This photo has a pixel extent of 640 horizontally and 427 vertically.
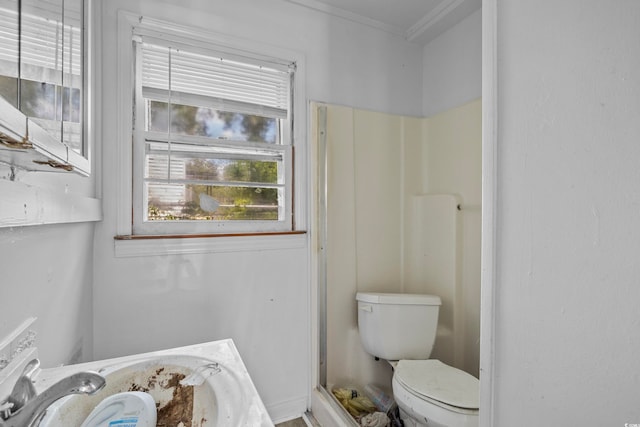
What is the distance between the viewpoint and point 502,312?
32.5 inches

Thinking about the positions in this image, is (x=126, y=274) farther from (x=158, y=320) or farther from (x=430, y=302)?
(x=430, y=302)

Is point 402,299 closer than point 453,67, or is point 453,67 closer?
point 402,299

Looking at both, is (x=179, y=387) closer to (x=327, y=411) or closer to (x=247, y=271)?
(x=247, y=271)

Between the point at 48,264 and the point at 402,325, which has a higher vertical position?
the point at 48,264

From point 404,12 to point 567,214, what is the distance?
176 cm

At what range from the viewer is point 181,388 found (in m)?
0.82

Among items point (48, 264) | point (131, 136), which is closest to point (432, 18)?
point (131, 136)

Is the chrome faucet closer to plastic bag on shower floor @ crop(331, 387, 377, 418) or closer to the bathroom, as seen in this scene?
the bathroom

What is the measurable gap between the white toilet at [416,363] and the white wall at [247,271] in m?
0.40

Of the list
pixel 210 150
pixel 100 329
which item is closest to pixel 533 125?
pixel 210 150

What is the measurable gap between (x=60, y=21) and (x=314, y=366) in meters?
1.83

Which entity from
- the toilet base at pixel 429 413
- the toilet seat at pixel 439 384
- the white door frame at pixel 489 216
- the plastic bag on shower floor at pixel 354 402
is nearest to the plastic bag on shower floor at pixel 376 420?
the plastic bag on shower floor at pixel 354 402

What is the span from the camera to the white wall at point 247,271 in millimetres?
1426

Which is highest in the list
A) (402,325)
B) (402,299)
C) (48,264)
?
(48,264)
